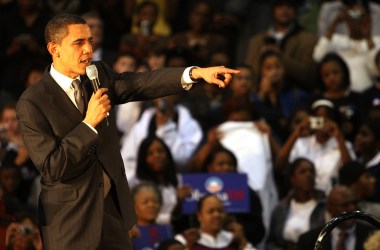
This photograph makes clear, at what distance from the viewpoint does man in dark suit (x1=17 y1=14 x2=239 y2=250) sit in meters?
4.76

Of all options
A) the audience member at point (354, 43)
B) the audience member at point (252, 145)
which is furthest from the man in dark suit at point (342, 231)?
the audience member at point (354, 43)

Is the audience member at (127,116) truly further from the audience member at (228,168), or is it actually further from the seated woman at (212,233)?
the seated woman at (212,233)

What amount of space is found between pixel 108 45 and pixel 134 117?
2080 mm

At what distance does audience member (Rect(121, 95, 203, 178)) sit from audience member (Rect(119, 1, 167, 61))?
119cm

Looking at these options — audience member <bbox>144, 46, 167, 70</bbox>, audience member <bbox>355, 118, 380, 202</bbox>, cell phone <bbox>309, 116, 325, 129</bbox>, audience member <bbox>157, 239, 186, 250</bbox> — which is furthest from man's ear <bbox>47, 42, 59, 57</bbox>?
audience member <bbox>144, 46, 167, 70</bbox>

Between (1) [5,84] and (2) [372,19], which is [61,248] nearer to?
(1) [5,84]

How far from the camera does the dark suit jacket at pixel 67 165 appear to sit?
476 centimetres

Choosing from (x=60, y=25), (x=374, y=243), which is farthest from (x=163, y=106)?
(x=60, y=25)

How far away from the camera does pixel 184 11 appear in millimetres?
11656

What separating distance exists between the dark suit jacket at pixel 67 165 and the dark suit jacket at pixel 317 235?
108 inches

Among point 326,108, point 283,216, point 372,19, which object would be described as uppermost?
point 372,19

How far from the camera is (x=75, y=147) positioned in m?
4.74

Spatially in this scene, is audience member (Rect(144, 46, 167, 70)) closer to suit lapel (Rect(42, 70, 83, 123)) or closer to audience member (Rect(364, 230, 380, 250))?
audience member (Rect(364, 230, 380, 250))

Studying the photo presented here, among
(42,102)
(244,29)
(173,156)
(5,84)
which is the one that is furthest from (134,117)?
(42,102)
